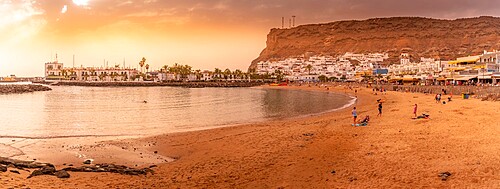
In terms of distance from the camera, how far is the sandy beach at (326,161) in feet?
31.9

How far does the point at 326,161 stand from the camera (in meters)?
12.2

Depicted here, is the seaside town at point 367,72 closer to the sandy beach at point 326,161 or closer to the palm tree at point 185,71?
the palm tree at point 185,71

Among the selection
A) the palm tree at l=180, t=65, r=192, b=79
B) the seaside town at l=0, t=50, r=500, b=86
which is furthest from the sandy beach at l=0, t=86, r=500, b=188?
the palm tree at l=180, t=65, r=192, b=79

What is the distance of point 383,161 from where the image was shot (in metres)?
11.5

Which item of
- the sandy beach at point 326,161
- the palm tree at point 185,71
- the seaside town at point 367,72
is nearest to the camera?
the sandy beach at point 326,161

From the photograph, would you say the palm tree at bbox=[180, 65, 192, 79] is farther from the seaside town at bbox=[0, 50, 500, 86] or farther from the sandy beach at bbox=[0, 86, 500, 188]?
the sandy beach at bbox=[0, 86, 500, 188]

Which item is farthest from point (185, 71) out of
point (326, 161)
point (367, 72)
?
point (326, 161)

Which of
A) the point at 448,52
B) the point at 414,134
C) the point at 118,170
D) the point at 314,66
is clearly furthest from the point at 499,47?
the point at 118,170

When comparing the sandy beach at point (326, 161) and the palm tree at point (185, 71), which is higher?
the palm tree at point (185, 71)

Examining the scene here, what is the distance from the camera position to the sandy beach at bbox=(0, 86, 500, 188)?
31.9 ft

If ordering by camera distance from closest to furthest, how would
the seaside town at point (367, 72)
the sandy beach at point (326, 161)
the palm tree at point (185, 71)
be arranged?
the sandy beach at point (326, 161), the seaside town at point (367, 72), the palm tree at point (185, 71)

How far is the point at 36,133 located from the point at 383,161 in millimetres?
20523

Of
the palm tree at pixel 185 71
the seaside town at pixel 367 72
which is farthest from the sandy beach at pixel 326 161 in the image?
the palm tree at pixel 185 71

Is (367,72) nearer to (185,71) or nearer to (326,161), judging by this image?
(185,71)
